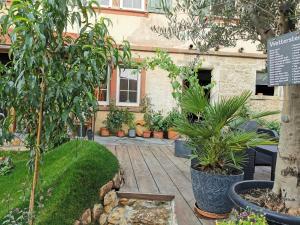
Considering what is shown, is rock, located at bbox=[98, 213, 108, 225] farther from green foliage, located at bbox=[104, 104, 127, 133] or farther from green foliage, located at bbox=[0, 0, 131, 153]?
green foliage, located at bbox=[104, 104, 127, 133]

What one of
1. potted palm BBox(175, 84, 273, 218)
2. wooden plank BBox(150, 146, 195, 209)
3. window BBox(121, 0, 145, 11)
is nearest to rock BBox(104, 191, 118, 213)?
wooden plank BBox(150, 146, 195, 209)

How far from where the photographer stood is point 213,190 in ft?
9.69

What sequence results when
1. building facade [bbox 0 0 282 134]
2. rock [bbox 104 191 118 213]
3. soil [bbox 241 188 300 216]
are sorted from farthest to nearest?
1. building facade [bbox 0 0 282 134]
2. rock [bbox 104 191 118 213]
3. soil [bbox 241 188 300 216]

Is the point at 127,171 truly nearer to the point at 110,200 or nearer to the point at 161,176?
the point at 161,176

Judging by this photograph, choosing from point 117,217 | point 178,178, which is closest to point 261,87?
point 178,178

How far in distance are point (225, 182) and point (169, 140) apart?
18.4ft

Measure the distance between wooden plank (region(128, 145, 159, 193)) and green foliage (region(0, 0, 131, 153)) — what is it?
1.95m

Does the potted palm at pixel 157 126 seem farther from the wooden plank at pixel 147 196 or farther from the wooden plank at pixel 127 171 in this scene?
the wooden plank at pixel 147 196

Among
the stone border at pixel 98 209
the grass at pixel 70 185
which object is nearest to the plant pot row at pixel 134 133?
the grass at pixel 70 185

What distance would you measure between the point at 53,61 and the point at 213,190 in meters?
1.85

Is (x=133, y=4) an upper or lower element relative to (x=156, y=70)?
upper

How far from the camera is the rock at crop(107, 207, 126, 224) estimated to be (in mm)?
3580

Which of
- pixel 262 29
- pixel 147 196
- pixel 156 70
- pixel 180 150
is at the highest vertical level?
pixel 156 70

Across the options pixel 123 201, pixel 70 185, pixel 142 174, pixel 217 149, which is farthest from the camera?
pixel 142 174
